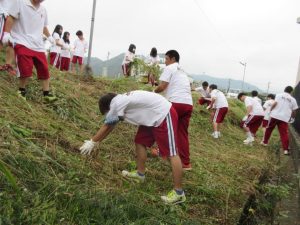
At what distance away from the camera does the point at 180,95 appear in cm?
510

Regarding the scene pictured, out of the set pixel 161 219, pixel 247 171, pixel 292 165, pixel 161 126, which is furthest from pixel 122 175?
pixel 292 165

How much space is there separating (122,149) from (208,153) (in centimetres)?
239

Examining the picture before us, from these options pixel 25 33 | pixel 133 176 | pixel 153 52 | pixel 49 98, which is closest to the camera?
pixel 133 176

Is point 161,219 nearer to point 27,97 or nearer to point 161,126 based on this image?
point 161,126

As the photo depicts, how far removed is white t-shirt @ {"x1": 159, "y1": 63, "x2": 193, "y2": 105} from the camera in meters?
5.05

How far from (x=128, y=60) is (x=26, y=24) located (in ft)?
19.7

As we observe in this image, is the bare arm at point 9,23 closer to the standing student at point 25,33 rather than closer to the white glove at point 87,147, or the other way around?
the standing student at point 25,33

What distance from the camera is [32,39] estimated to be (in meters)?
4.91

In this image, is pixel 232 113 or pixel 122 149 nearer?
pixel 122 149

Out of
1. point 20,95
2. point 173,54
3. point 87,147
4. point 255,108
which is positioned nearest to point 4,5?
point 20,95

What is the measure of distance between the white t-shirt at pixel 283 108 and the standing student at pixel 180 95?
15.2 ft

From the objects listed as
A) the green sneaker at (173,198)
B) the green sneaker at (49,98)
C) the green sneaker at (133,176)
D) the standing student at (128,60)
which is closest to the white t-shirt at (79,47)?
the standing student at (128,60)

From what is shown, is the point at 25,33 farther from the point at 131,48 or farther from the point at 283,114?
the point at 283,114

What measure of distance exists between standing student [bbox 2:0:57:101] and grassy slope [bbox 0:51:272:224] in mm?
409
